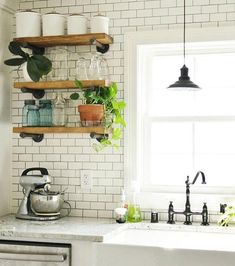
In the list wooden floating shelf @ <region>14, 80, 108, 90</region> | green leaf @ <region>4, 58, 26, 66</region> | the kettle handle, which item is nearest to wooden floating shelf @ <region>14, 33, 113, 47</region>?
green leaf @ <region>4, 58, 26, 66</region>

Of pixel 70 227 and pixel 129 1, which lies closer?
pixel 70 227

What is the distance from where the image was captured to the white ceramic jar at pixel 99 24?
381cm

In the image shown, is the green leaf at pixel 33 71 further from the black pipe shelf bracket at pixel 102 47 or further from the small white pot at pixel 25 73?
the black pipe shelf bracket at pixel 102 47

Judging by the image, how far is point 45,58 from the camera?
3.84m

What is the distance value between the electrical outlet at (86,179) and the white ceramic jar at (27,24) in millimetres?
1061

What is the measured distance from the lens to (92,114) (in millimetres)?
3709

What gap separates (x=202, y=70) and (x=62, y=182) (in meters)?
1.32

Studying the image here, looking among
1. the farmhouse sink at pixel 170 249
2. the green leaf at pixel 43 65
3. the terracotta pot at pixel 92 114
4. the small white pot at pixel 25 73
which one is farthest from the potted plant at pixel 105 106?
the farmhouse sink at pixel 170 249

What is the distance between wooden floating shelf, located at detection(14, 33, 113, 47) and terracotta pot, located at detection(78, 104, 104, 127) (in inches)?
18.5

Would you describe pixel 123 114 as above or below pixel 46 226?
above

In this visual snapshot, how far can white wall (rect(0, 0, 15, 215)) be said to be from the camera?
13.1 ft

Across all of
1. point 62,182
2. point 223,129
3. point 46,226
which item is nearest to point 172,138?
point 223,129

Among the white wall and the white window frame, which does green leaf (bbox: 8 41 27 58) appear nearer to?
the white wall

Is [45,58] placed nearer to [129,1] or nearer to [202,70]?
[129,1]
